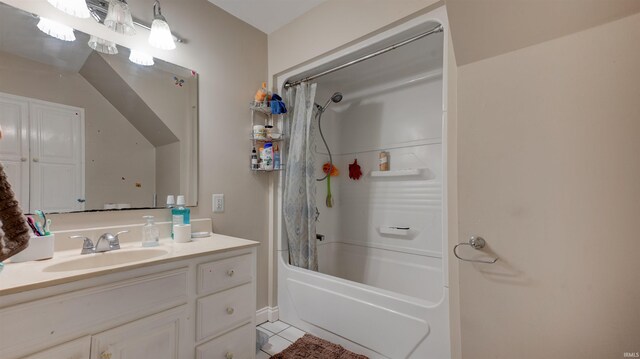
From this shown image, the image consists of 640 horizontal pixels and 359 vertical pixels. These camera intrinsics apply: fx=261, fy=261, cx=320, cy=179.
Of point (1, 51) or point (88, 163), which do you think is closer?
point (1, 51)

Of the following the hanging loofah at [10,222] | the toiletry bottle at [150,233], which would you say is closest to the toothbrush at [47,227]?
the toiletry bottle at [150,233]

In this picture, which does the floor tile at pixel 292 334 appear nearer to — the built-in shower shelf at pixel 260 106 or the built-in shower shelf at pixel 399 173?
the built-in shower shelf at pixel 399 173

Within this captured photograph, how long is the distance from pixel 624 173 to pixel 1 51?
96.8 inches

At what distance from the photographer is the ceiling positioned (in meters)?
1.83

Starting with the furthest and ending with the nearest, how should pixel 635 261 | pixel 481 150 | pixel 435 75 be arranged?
1. pixel 435 75
2. pixel 481 150
3. pixel 635 261

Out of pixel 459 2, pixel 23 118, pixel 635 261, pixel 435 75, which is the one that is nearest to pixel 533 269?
pixel 635 261

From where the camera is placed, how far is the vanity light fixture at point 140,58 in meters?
1.49

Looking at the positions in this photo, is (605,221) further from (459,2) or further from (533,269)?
(459,2)

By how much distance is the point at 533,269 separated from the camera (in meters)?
1.03

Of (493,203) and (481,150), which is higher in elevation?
(481,150)

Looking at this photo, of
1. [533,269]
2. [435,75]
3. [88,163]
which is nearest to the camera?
[533,269]

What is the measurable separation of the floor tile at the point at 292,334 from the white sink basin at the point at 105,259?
1.11 m

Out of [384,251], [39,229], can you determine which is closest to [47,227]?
[39,229]

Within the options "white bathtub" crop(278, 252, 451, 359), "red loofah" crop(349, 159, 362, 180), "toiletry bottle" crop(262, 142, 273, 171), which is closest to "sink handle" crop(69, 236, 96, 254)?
"toiletry bottle" crop(262, 142, 273, 171)
